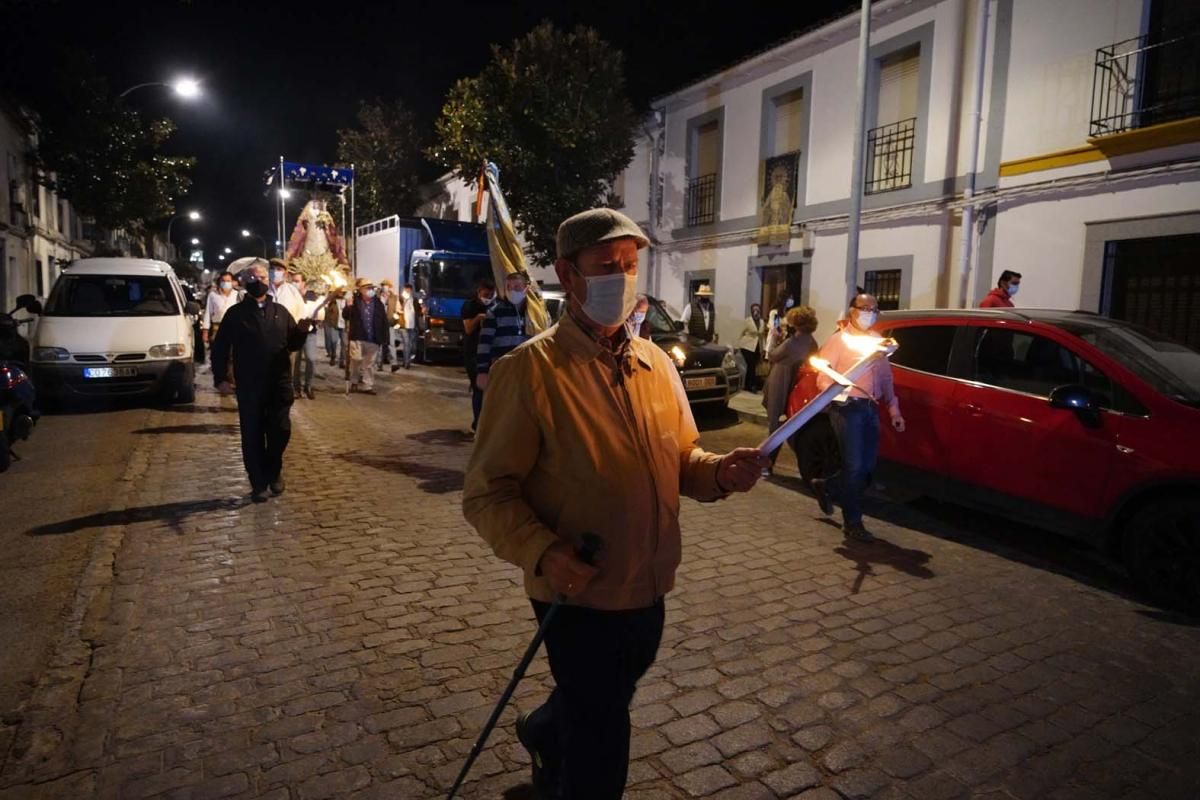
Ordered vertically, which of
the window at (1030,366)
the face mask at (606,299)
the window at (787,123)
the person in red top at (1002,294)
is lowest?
the window at (1030,366)

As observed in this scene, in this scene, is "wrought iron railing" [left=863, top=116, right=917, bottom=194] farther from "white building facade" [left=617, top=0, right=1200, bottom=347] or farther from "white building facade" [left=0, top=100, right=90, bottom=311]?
"white building facade" [left=0, top=100, right=90, bottom=311]

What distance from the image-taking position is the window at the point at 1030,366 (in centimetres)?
508

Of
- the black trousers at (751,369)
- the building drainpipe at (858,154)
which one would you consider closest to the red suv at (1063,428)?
the building drainpipe at (858,154)

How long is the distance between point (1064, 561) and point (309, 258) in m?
23.2

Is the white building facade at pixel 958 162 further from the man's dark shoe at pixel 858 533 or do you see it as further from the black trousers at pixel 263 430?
the black trousers at pixel 263 430

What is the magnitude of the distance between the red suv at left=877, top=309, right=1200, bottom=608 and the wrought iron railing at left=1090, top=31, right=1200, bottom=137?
655 centimetres

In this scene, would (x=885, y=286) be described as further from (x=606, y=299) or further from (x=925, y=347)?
(x=606, y=299)

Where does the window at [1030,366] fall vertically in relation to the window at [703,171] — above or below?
below

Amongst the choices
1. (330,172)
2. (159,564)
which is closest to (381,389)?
(159,564)

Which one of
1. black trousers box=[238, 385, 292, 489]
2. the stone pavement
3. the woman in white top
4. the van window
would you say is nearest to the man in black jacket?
black trousers box=[238, 385, 292, 489]

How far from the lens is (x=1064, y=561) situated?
17.2 ft

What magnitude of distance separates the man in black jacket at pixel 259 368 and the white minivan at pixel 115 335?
5.02m

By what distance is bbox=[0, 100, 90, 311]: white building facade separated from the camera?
21031mm


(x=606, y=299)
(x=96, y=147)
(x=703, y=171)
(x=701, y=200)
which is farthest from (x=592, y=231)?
(x=96, y=147)
